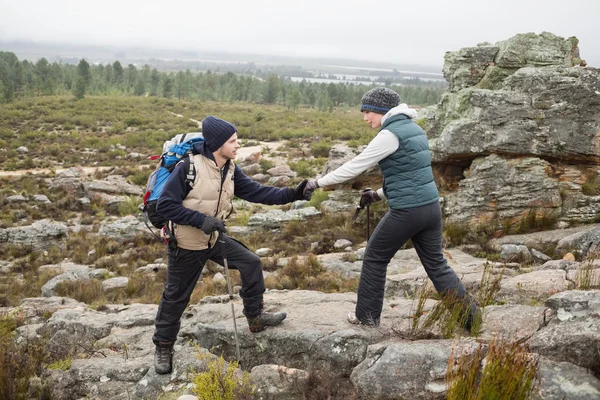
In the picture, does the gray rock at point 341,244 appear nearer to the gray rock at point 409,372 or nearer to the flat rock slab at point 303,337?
the flat rock slab at point 303,337

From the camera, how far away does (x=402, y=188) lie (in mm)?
3781

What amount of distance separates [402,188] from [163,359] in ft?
8.80

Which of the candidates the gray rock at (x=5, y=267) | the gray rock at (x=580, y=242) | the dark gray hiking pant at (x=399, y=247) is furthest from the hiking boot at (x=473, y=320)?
the gray rock at (x=5, y=267)

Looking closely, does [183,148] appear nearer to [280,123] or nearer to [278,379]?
[278,379]

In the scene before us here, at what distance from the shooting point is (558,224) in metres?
8.42

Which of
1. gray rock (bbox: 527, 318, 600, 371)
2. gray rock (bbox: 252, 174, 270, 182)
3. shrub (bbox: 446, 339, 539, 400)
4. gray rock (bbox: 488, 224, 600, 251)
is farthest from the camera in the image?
gray rock (bbox: 252, 174, 270, 182)

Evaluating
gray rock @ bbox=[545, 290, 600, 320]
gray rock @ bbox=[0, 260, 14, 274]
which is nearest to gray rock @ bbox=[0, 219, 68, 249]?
gray rock @ bbox=[0, 260, 14, 274]

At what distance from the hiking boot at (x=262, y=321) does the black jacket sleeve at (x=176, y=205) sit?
4.00ft

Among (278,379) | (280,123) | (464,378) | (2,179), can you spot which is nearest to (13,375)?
(278,379)

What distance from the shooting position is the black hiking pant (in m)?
4.01

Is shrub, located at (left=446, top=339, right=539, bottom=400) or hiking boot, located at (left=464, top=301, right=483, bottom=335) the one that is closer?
shrub, located at (left=446, top=339, right=539, bottom=400)

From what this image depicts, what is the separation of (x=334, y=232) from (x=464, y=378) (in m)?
7.48

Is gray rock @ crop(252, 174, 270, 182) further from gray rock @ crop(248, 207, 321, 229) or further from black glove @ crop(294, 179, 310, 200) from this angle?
black glove @ crop(294, 179, 310, 200)

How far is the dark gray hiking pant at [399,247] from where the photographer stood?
381 centimetres
